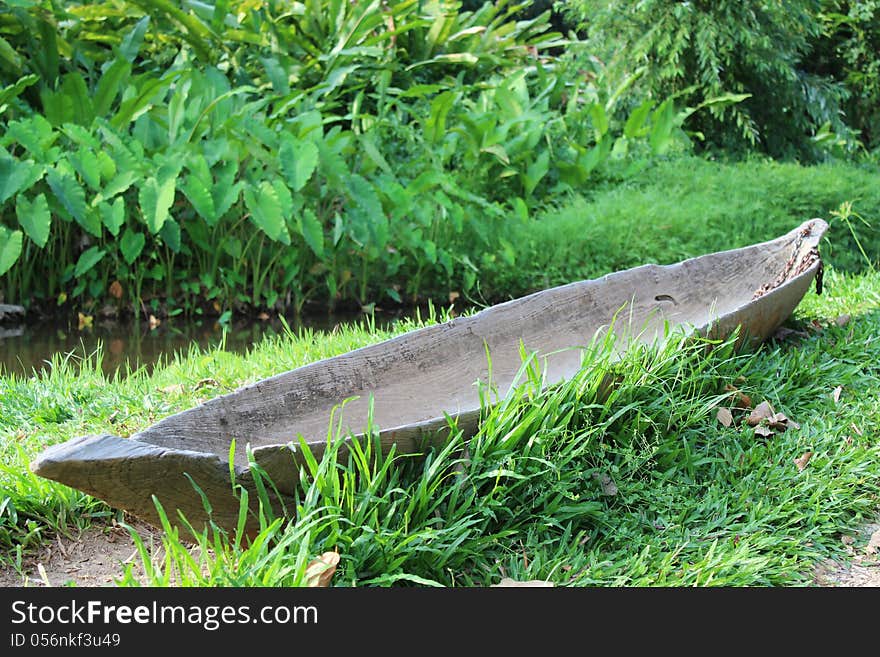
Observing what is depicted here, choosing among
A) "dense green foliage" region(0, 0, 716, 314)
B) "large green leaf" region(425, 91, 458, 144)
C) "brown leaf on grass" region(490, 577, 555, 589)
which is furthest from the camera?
"large green leaf" region(425, 91, 458, 144)

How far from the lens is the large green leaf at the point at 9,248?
4.80 meters

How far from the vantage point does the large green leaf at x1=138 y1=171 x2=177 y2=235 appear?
4.84m

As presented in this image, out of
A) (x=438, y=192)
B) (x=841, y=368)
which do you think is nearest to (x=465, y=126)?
(x=438, y=192)

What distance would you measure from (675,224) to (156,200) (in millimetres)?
3374

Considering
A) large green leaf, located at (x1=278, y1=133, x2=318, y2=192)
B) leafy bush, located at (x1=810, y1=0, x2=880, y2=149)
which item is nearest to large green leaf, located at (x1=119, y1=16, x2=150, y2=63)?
large green leaf, located at (x1=278, y1=133, x2=318, y2=192)

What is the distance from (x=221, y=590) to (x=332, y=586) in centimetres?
25

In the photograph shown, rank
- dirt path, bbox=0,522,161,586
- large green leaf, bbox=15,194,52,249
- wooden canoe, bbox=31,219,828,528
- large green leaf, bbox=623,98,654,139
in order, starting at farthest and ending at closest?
large green leaf, bbox=623,98,654,139, large green leaf, bbox=15,194,52,249, dirt path, bbox=0,522,161,586, wooden canoe, bbox=31,219,828,528

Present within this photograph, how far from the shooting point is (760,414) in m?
2.89

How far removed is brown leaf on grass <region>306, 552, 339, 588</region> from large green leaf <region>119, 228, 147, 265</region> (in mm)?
3637

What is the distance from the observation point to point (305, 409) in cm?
249

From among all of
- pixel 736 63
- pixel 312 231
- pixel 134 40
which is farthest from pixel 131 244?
pixel 736 63

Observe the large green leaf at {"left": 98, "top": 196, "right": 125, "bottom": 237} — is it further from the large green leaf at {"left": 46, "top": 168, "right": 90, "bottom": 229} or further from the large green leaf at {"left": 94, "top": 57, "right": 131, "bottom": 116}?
the large green leaf at {"left": 94, "top": 57, "right": 131, "bottom": 116}

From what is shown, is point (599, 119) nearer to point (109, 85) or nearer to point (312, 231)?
point (312, 231)

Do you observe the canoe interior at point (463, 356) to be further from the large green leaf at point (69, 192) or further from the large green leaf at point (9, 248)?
the large green leaf at point (9, 248)
